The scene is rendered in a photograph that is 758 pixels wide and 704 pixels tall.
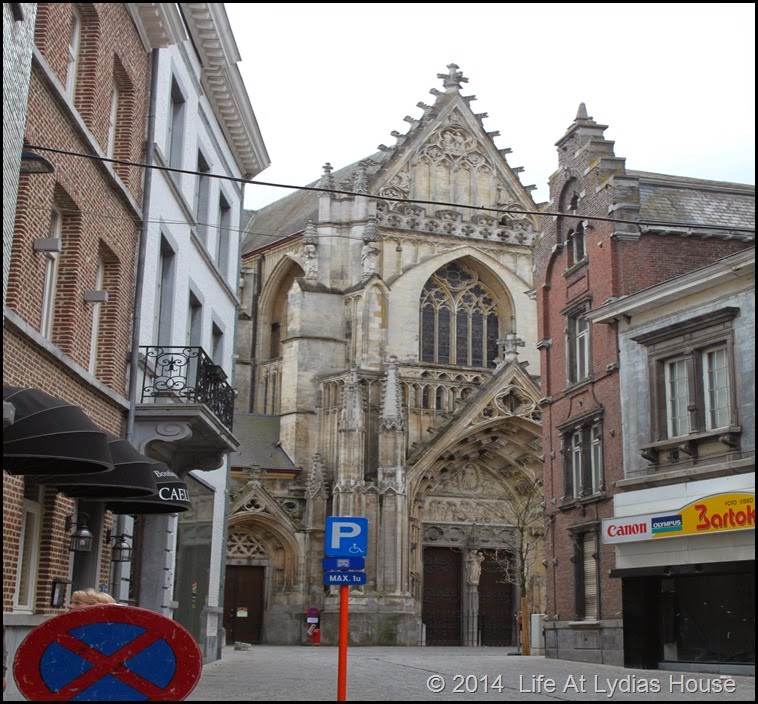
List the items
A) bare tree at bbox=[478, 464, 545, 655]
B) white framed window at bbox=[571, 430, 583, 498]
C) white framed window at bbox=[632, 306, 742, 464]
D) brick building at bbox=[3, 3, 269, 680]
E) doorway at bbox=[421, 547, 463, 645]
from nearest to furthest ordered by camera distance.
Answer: brick building at bbox=[3, 3, 269, 680] < white framed window at bbox=[632, 306, 742, 464] < white framed window at bbox=[571, 430, 583, 498] < bare tree at bbox=[478, 464, 545, 655] < doorway at bbox=[421, 547, 463, 645]

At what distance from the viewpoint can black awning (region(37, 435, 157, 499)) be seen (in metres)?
13.1

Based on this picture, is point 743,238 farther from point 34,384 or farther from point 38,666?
point 38,666

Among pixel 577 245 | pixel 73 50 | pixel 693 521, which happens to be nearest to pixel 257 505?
pixel 577 245

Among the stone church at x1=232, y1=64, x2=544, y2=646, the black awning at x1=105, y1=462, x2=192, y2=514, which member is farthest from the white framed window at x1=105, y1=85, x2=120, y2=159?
the stone church at x1=232, y1=64, x2=544, y2=646

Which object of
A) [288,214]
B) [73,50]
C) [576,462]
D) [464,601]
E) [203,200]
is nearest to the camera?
[73,50]

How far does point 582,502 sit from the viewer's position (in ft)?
83.6

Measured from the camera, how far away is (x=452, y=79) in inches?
1906

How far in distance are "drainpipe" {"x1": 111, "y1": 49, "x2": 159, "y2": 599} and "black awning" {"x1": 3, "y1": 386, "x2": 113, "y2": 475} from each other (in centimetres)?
506

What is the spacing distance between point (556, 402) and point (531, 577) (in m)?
14.1

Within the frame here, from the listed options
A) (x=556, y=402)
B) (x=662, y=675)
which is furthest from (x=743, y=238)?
(x=662, y=675)

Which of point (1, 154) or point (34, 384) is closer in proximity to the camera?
point (1, 154)

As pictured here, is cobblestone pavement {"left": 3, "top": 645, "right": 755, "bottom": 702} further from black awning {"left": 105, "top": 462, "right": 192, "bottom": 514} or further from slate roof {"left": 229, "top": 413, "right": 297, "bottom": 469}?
slate roof {"left": 229, "top": 413, "right": 297, "bottom": 469}

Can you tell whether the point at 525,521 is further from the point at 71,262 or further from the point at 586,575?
the point at 71,262

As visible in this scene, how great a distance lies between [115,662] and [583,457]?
21151 mm
